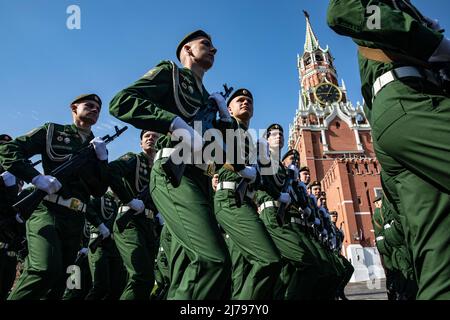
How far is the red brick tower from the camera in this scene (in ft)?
160

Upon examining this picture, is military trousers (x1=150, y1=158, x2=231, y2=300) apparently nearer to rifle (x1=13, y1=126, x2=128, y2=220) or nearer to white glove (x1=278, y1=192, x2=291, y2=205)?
rifle (x1=13, y1=126, x2=128, y2=220)

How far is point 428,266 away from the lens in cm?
197

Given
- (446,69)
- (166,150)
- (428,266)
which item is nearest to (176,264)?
(166,150)

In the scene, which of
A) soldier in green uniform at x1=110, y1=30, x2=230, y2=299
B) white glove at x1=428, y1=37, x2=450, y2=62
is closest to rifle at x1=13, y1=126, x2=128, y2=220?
soldier in green uniform at x1=110, y1=30, x2=230, y2=299

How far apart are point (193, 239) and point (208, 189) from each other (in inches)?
31.0

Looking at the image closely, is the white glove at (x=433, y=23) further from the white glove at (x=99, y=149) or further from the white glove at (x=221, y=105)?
the white glove at (x=99, y=149)

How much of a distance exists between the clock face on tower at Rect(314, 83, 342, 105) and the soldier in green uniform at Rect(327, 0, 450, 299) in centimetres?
7865

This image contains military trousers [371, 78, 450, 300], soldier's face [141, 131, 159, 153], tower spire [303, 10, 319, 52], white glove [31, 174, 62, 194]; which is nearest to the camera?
military trousers [371, 78, 450, 300]

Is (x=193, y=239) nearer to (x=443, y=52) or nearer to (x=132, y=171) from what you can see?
(x=443, y=52)

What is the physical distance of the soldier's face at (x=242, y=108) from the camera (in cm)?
579

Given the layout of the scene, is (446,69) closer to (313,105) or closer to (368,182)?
(368,182)

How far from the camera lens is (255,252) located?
389cm

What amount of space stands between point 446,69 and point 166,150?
223 centimetres

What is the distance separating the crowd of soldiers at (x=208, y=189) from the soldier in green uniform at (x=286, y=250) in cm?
2
